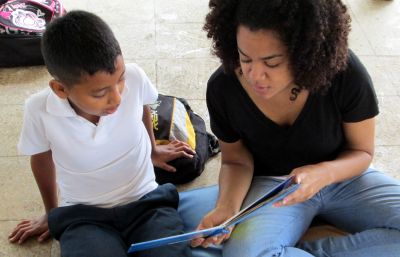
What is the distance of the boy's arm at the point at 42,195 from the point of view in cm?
139

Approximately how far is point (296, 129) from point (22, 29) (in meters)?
1.59

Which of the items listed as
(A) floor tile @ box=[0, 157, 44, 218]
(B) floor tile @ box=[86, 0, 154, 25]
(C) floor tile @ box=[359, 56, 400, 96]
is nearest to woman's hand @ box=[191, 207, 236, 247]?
(A) floor tile @ box=[0, 157, 44, 218]

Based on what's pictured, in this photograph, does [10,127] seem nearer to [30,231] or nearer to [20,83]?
[20,83]

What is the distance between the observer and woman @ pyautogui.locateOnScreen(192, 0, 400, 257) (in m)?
1.08

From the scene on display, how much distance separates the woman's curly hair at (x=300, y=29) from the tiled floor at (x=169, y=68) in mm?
757

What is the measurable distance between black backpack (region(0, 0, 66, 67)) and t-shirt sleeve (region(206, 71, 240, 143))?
1.27 metres

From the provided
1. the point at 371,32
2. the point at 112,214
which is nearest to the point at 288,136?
the point at 112,214

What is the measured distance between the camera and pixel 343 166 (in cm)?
129

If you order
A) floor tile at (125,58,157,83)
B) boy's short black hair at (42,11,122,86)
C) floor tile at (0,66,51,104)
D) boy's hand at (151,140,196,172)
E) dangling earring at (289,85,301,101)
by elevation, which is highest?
boy's short black hair at (42,11,122,86)

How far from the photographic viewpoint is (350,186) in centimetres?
137

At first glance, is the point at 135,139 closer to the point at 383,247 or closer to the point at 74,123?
the point at 74,123

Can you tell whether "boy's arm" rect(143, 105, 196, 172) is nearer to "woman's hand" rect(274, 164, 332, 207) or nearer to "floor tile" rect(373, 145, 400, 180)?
"woman's hand" rect(274, 164, 332, 207)

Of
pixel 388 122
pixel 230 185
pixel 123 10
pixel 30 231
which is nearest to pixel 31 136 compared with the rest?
pixel 30 231

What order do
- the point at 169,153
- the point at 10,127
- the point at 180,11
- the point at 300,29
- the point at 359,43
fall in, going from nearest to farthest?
the point at 300,29, the point at 169,153, the point at 10,127, the point at 359,43, the point at 180,11
